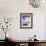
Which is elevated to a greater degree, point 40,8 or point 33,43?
point 40,8

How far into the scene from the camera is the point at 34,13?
4.96 meters

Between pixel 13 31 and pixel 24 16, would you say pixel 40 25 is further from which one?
pixel 13 31

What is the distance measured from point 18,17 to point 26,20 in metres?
0.30

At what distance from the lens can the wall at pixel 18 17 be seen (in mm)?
4875

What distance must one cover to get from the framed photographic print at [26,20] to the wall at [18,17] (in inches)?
4.2

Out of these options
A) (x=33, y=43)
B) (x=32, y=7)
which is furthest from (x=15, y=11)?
(x=33, y=43)

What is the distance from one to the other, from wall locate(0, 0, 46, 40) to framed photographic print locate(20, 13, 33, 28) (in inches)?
4.2

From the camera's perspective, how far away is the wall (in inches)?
192

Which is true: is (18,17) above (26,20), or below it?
above

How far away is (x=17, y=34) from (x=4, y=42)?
2.07 feet

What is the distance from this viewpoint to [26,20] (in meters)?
4.95

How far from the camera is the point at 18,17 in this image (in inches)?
193

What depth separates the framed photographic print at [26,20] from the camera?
16.1ft

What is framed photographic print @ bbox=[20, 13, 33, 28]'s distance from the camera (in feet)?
16.1
